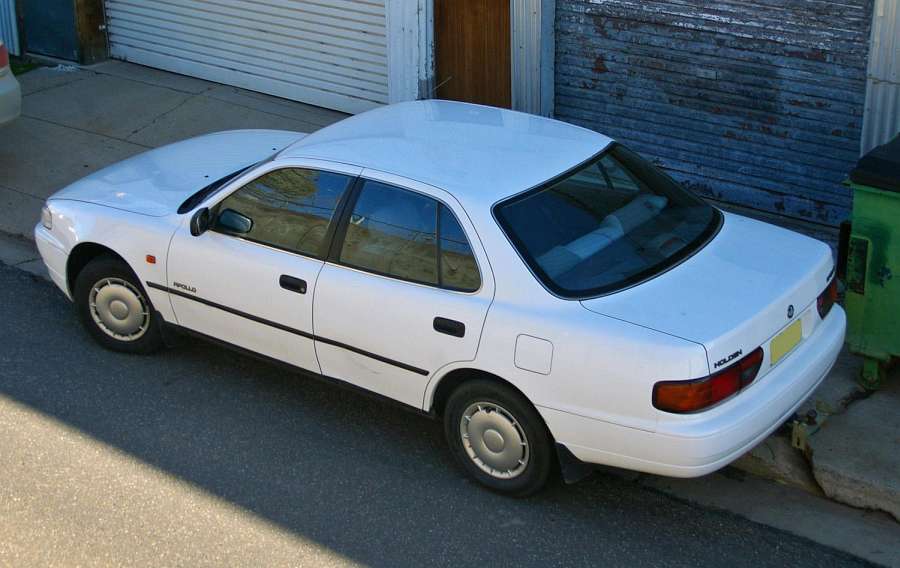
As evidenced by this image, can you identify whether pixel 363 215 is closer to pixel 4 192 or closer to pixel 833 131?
pixel 833 131

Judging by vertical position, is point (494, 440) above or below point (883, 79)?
below

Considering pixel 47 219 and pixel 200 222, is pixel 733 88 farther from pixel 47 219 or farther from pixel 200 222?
pixel 47 219

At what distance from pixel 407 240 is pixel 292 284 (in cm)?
65

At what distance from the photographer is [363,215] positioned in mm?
5617

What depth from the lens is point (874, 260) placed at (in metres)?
5.93

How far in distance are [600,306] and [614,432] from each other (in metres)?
0.53

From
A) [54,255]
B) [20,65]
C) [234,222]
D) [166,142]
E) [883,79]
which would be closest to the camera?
[234,222]

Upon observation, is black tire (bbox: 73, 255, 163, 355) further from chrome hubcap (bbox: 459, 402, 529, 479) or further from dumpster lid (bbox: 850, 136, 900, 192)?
dumpster lid (bbox: 850, 136, 900, 192)

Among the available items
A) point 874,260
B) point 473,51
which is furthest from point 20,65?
point 874,260

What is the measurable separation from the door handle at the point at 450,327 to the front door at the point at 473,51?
15.7 feet

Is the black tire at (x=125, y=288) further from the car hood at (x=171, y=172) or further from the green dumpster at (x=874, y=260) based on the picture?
the green dumpster at (x=874, y=260)

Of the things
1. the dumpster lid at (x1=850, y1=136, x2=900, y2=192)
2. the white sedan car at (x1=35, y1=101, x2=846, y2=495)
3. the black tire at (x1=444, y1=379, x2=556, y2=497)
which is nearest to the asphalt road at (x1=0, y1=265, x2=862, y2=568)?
the black tire at (x1=444, y1=379, x2=556, y2=497)

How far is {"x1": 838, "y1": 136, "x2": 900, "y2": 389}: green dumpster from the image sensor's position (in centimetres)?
579

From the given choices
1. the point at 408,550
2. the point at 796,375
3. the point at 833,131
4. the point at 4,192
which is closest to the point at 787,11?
the point at 833,131
